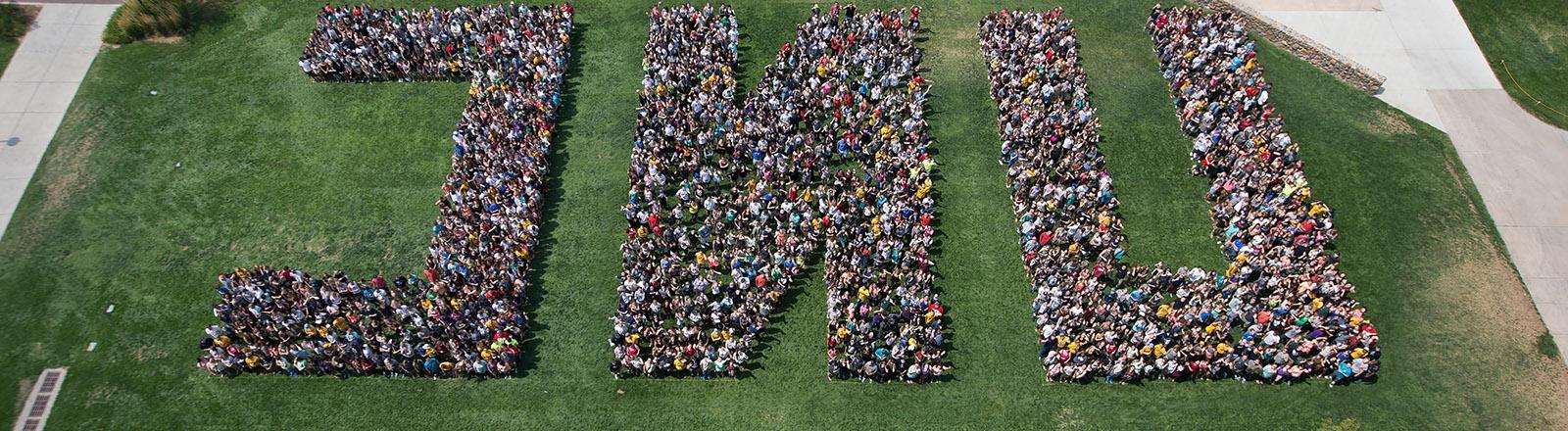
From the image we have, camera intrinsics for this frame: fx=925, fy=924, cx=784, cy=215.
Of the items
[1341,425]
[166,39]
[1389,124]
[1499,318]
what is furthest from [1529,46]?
[166,39]

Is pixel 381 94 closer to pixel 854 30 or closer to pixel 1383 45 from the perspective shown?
pixel 854 30

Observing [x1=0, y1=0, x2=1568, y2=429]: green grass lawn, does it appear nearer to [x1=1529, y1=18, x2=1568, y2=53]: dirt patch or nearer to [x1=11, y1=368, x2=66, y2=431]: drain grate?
[x1=11, y1=368, x2=66, y2=431]: drain grate

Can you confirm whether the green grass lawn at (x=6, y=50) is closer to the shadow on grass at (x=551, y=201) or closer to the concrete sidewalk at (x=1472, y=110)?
the shadow on grass at (x=551, y=201)

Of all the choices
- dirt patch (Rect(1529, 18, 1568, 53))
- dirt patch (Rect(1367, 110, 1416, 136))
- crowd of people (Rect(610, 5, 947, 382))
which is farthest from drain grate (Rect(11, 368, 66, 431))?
dirt patch (Rect(1529, 18, 1568, 53))

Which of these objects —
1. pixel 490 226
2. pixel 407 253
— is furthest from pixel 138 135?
pixel 490 226

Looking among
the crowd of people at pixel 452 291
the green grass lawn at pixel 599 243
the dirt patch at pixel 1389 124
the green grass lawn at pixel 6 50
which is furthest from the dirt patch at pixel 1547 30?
the green grass lawn at pixel 6 50

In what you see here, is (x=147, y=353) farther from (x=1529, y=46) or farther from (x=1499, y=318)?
(x=1529, y=46)

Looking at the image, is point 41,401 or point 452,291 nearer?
point 41,401
